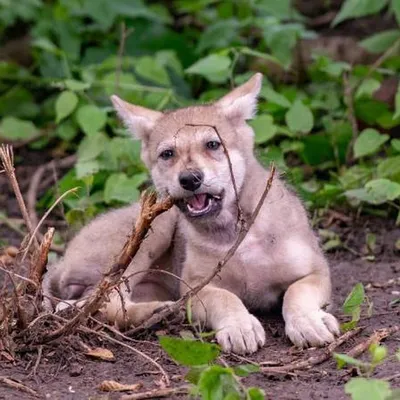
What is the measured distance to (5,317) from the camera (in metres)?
4.73

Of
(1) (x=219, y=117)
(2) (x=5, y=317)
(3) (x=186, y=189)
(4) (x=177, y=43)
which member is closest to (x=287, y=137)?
(4) (x=177, y=43)

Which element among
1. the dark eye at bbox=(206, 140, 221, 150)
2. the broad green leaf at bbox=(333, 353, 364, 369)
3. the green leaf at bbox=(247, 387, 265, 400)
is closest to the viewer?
the green leaf at bbox=(247, 387, 265, 400)

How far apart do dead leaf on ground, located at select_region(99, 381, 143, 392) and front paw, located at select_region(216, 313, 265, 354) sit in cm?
54

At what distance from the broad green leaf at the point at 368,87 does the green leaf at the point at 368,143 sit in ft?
1.52

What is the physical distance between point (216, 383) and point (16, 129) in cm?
537

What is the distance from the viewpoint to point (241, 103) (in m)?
5.77

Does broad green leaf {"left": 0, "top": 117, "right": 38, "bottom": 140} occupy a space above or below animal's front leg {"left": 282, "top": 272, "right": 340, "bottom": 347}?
below

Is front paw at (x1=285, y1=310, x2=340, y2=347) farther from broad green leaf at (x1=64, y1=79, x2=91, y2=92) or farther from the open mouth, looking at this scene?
broad green leaf at (x1=64, y1=79, x2=91, y2=92)

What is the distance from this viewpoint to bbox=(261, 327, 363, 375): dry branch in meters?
4.49

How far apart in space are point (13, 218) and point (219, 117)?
8.95 feet

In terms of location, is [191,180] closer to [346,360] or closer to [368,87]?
[346,360]

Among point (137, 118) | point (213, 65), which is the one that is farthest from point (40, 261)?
point (213, 65)

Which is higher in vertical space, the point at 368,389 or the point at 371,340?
the point at 368,389

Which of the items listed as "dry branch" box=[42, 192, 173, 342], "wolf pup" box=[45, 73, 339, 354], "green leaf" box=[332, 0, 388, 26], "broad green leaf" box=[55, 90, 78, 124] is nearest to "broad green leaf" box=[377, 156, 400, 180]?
"green leaf" box=[332, 0, 388, 26]
